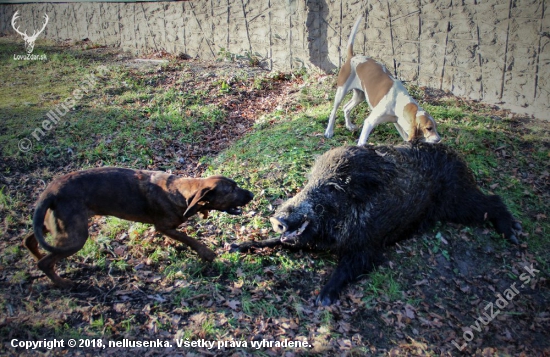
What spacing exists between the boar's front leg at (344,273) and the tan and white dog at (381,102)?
232 cm

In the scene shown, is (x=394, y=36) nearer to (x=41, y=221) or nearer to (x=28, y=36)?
(x=41, y=221)

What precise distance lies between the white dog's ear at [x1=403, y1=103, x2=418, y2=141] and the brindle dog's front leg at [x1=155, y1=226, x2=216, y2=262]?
3.42 metres

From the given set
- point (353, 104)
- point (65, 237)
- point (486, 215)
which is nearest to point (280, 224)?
point (65, 237)

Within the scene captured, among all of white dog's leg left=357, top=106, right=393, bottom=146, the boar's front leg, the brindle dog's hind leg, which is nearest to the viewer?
the brindle dog's hind leg

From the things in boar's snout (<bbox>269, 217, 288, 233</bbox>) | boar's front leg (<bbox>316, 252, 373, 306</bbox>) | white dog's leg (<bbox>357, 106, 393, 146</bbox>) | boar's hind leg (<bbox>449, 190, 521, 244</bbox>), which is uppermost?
white dog's leg (<bbox>357, 106, 393, 146</bbox>)

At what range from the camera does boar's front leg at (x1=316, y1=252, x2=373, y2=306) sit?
4.10 metres

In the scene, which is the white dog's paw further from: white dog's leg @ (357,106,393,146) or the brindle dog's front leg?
the brindle dog's front leg

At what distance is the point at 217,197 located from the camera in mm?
4289

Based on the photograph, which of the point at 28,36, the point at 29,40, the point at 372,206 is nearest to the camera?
the point at 372,206

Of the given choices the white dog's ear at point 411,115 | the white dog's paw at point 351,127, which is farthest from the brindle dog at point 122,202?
the white dog's paw at point 351,127

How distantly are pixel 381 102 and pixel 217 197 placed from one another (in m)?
3.51

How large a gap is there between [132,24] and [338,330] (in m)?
12.1

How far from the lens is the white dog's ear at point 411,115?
6.05m

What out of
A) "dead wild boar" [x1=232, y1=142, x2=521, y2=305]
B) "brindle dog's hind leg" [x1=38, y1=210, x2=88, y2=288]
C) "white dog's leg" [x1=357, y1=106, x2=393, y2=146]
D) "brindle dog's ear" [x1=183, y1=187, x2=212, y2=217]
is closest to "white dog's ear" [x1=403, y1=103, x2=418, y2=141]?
"white dog's leg" [x1=357, y1=106, x2=393, y2=146]
